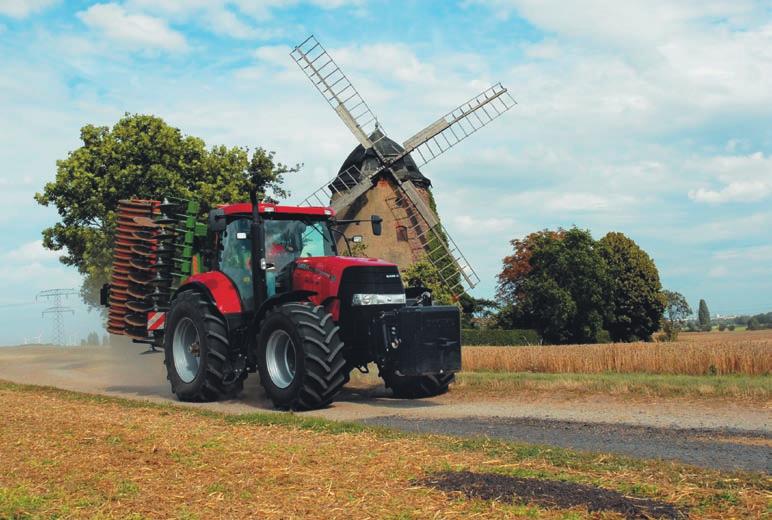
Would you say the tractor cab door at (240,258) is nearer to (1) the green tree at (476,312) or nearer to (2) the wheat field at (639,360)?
(2) the wheat field at (639,360)

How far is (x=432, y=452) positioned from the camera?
26.3ft

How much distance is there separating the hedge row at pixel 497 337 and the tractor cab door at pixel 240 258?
27586mm

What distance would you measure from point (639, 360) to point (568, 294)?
2760cm

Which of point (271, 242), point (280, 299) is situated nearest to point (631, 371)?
point (271, 242)

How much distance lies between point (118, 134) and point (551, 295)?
26689mm

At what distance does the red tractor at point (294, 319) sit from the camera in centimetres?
1250

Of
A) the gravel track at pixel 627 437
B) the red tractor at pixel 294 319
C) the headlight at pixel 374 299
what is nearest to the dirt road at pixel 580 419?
the gravel track at pixel 627 437

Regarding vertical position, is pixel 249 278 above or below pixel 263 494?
above

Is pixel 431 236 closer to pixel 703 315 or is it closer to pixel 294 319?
pixel 294 319

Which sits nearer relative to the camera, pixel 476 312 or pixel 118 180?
pixel 118 180

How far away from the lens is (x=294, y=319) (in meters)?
12.5

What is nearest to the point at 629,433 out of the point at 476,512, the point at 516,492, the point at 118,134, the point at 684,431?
the point at 684,431

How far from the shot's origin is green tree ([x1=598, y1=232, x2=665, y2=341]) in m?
55.2

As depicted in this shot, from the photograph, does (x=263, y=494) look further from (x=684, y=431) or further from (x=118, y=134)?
(x=118, y=134)
